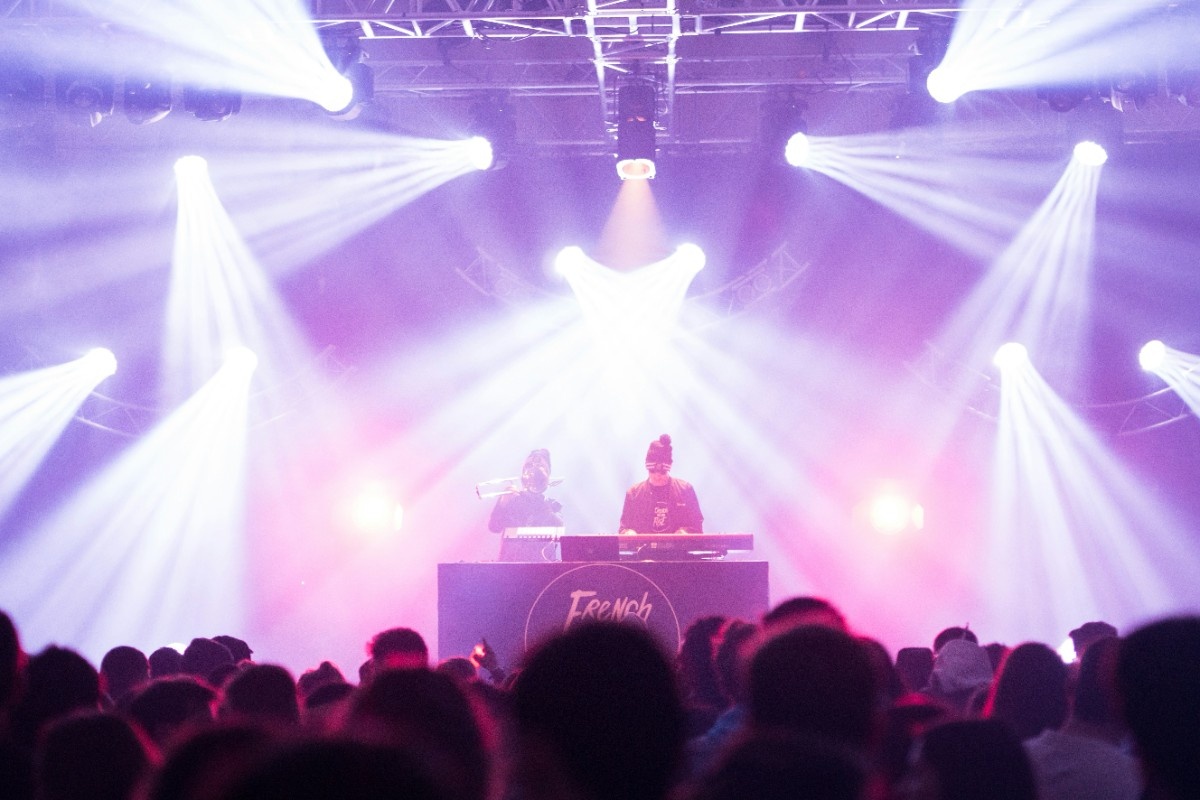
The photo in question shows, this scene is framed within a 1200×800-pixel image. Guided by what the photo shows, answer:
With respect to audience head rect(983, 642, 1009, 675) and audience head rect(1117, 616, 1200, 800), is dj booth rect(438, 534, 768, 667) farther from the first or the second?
audience head rect(1117, 616, 1200, 800)

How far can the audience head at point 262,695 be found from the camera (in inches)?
130

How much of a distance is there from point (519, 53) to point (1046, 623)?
802 cm

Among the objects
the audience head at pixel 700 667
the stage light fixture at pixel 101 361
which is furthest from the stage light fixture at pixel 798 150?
the audience head at pixel 700 667

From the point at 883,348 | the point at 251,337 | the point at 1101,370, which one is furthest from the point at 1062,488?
the point at 251,337

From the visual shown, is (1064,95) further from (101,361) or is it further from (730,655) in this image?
(101,361)

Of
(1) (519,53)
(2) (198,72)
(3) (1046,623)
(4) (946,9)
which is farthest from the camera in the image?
(3) (1046,623)

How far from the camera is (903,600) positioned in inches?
491

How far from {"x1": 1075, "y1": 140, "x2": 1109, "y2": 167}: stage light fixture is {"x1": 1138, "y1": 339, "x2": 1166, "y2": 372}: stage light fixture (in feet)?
6.23

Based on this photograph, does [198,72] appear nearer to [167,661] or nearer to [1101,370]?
[167,661]

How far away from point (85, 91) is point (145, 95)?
53cm

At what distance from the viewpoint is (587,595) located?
712 cm

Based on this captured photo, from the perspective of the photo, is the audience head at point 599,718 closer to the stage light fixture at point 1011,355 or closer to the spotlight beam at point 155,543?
the stage light fixture at point 1011,355

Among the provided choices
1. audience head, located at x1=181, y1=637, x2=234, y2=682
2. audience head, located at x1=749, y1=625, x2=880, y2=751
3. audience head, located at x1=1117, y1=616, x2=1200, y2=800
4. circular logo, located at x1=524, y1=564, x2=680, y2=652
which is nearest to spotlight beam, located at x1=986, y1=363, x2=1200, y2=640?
circular logo, located at x1=524, y1=564, x2=680, y2=652

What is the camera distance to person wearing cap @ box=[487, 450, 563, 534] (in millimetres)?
9891
